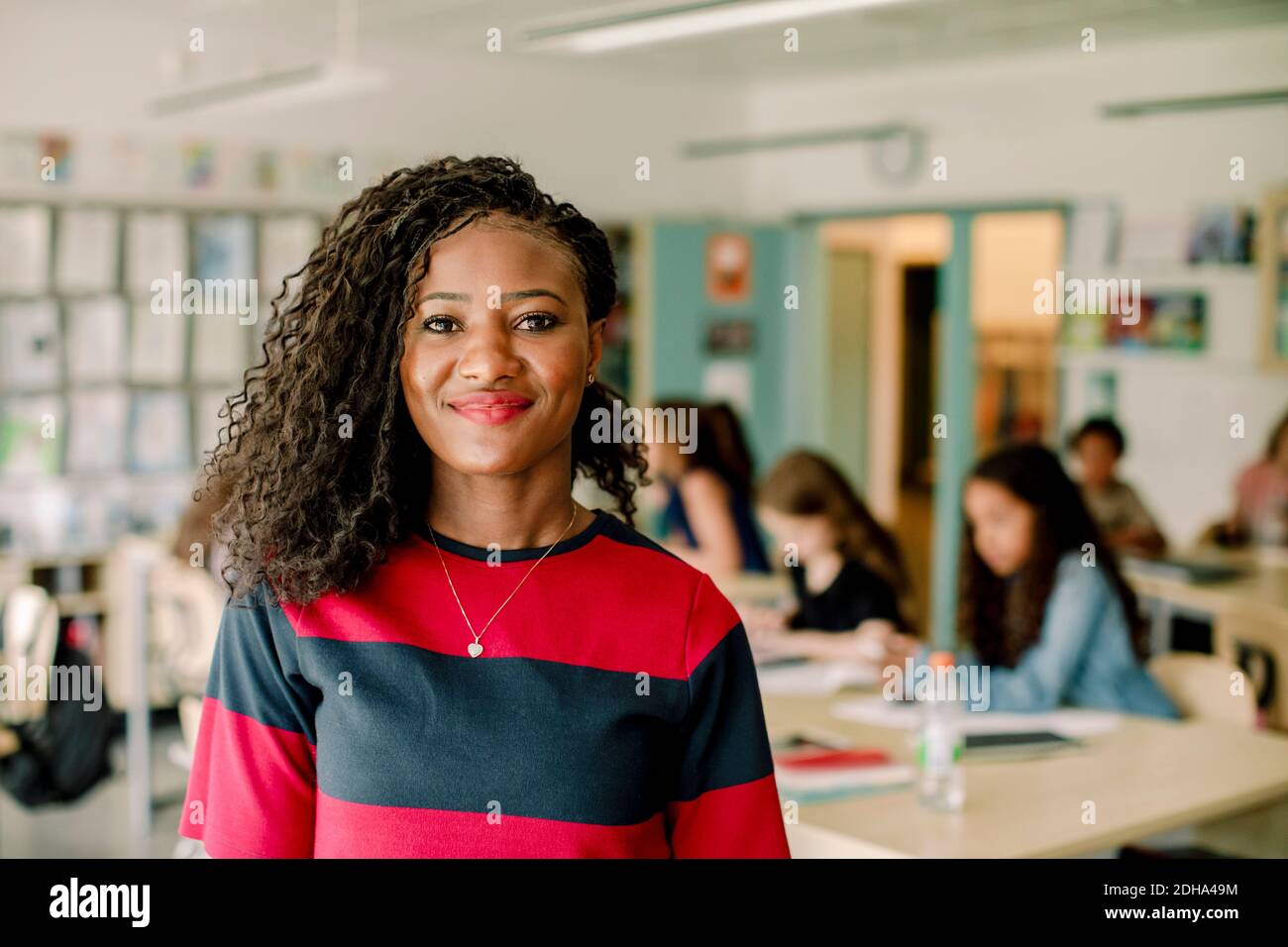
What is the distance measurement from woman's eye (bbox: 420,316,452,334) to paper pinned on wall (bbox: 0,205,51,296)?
467 cm

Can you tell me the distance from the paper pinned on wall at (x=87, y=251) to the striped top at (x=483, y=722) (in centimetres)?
467

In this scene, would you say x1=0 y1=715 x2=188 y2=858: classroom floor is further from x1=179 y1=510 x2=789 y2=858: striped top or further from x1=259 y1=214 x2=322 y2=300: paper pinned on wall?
x1=179 y1=510 x2=789 y2=858: striped top

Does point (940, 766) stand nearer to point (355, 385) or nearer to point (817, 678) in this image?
point (817, 678)

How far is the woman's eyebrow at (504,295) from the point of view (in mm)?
1155

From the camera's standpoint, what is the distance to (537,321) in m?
1.17

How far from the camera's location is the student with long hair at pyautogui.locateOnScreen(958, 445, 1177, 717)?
304 centimetres

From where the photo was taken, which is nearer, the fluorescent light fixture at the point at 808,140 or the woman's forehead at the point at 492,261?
the woman's forehead at the point at 492,261

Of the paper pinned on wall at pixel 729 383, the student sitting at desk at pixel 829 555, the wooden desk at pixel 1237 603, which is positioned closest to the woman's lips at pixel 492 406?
the student sitting at desk at pixel 829 555

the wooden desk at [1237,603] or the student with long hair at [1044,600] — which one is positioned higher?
the student with long hair at [1044,600]

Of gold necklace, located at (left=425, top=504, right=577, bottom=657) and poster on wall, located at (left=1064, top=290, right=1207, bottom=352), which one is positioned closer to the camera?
gold necklace, located at (left=425, top=504, right=577, bottom=657)

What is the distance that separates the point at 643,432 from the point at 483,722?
483 mm

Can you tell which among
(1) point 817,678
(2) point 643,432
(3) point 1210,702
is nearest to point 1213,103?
(3) point 1210,702

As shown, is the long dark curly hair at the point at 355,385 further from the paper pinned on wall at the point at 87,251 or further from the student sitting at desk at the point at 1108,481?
the student sitting at desk at the point at 1108,481

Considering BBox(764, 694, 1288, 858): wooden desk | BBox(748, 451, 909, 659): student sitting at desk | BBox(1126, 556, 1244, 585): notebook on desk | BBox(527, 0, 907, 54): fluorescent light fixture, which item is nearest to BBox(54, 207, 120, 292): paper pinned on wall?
BBox(527, 0, 907, 54): fluorescent light fixture
